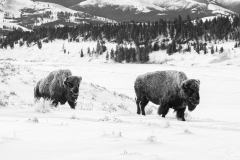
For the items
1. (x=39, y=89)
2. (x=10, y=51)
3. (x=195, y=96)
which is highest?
(x=195, y=96)

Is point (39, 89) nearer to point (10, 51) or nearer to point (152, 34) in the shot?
point (152, 34)

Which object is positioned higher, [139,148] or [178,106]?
[139,148]

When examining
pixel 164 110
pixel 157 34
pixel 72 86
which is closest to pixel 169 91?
pixel 164 110

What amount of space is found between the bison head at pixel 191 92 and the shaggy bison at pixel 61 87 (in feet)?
13.0

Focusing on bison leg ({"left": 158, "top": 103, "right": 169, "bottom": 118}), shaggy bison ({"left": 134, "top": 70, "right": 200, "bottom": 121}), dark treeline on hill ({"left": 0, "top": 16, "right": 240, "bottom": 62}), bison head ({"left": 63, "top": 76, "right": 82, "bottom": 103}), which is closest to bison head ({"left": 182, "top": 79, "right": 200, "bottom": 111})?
shaggy bison ({"left": 134, "top": 70, "right": 200, "bottom": 121})

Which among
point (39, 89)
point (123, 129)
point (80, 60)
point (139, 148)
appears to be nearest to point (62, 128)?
point (123, 129)

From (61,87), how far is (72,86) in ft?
2.95

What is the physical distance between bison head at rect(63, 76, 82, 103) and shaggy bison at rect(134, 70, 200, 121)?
2.34m

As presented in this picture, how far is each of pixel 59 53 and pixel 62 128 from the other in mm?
96423

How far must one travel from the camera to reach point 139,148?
4121mm

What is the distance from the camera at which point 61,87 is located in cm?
1217

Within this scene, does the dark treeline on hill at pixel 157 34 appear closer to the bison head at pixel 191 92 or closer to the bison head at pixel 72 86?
the bison head at pixel 72 86

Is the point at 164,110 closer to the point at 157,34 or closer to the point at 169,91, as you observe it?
the point at 169,91

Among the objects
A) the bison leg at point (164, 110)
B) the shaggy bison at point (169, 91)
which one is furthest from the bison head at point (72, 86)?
the bison leg at point (164, 110)
